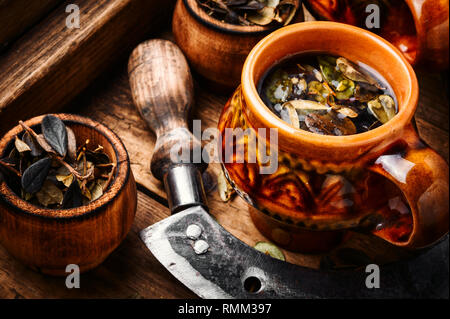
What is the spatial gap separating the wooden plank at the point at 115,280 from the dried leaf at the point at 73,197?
0.33ft

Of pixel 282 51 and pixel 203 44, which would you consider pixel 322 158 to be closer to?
pixel 282 51

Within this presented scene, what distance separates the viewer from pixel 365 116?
0.51 metres

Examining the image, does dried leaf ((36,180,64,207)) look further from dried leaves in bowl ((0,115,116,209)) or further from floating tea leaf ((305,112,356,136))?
floating tea leaf ((305,112,356,136))

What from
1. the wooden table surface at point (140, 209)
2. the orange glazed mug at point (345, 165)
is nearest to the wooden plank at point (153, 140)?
the wooden table surface at point (140, 209)

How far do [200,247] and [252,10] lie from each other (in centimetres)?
29

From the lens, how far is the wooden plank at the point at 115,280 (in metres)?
0.56

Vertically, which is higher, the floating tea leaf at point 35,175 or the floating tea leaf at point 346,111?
the floating tea leaf at point 35,175

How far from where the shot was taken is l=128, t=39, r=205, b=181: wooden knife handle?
628mm

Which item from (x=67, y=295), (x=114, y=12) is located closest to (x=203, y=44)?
(x=114, y=12)

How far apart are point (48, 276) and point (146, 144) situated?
208 millimetres

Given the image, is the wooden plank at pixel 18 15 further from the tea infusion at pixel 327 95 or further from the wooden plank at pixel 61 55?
the tea infusion at pixel 327 95

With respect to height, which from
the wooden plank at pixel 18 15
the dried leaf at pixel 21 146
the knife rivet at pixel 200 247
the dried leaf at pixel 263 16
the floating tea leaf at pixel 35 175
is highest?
the wooden plank at pixel 18 15

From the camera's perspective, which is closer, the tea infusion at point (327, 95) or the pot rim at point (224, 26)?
the tea infusion at point (327, 95)

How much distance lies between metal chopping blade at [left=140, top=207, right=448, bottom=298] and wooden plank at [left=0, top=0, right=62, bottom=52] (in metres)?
0.28
